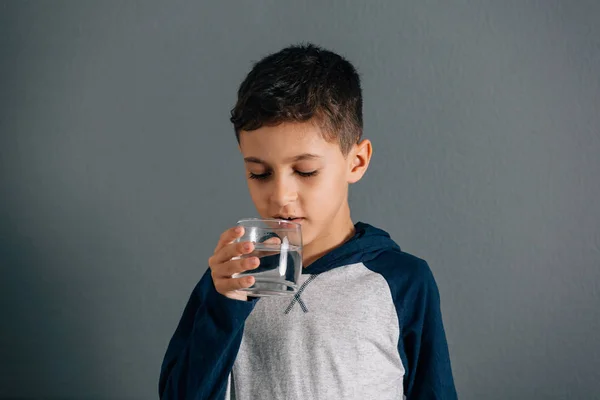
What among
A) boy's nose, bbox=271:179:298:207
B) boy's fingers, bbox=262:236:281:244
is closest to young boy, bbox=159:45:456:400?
boy's nose, bbox=271:179:298:207

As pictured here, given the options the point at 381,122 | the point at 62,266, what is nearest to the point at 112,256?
the point at 62,266

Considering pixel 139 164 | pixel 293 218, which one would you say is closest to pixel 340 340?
pixel 293 218

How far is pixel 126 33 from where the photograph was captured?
1396 millimetres

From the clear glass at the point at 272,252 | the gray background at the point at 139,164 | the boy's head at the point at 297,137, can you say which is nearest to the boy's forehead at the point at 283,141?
the boy's head at the point at 297,137

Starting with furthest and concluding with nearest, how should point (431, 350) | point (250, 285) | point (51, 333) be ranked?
point (51, 333), point (431, 350), point (250, 285)

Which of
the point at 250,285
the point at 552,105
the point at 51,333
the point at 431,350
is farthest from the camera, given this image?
the point at 51,333

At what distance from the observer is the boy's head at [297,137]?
2.76 ft

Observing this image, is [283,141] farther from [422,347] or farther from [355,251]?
[422,347]

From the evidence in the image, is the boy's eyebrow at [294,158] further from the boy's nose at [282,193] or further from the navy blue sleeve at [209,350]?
the navy blue sleeve at [209,350]

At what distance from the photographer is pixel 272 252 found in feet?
2.33

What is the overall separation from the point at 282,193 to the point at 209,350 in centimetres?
20

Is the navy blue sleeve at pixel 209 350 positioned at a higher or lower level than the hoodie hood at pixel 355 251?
lower

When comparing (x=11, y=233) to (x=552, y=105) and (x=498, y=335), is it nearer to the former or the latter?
(x=498, y=335)

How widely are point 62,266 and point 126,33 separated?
485 millimetres
